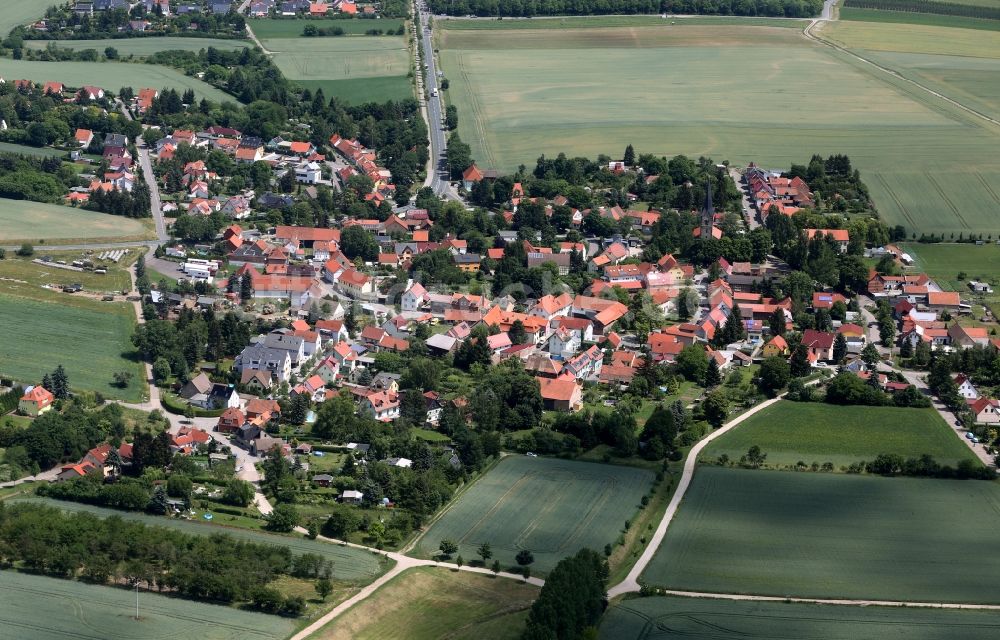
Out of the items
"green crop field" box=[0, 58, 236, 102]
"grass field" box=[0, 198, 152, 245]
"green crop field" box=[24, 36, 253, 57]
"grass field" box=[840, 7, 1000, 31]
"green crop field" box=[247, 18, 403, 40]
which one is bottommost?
"grass field" box=[0, 198, 152, 245]

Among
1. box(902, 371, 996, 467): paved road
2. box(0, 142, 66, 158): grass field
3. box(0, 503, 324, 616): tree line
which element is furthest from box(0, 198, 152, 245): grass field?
box(902, 371, 996, 467): paved road

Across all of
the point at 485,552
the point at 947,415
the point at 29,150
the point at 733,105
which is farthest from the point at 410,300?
the point at 733,105

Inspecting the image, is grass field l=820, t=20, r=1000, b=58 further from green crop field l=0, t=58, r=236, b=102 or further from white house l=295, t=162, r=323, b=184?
white house l=295, t=162, r=323, b=184

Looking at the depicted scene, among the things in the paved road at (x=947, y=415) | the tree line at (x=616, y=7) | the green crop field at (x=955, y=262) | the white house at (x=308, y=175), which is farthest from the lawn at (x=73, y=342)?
the tree line at (x=616, y=7)

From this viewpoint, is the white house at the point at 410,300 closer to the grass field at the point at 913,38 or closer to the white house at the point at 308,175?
the white house at the point at 308,175

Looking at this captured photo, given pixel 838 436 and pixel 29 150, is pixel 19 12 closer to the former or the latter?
pixel 29 150

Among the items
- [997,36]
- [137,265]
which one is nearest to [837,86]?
[997,36]

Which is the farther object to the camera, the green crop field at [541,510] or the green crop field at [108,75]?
the green crop field at [108,75]
